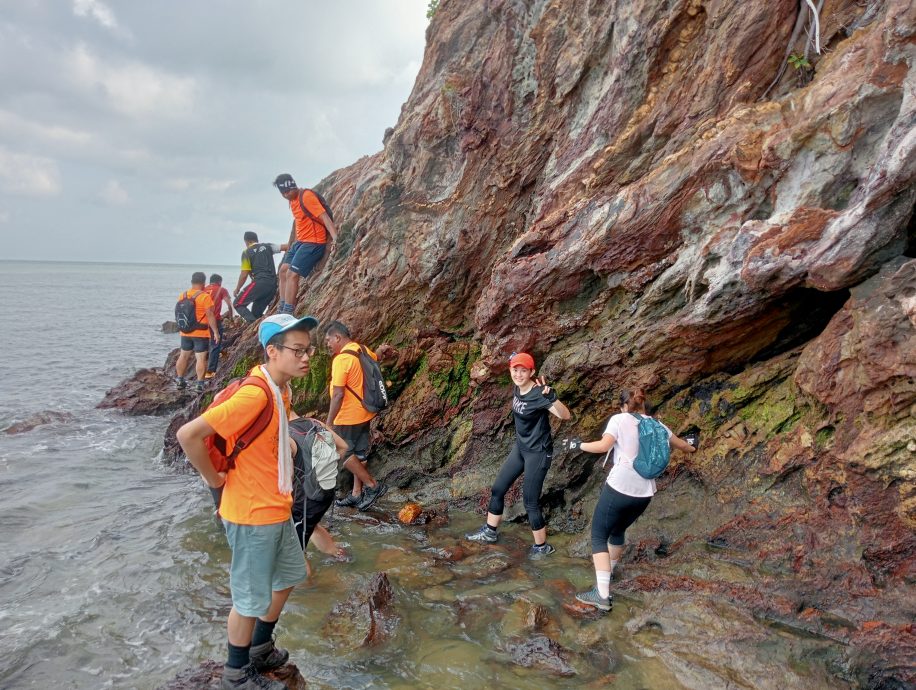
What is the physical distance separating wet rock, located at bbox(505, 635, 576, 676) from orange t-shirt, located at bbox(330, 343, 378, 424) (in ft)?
14.3

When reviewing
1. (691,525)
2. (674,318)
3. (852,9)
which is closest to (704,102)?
(852,9)

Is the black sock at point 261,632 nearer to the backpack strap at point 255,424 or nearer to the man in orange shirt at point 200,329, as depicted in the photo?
the backpack strap at point 255,424

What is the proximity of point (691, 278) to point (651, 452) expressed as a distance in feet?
7.82

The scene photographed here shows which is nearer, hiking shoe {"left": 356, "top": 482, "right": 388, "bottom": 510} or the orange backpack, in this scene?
the orange backpack

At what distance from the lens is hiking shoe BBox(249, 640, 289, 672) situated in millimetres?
4176

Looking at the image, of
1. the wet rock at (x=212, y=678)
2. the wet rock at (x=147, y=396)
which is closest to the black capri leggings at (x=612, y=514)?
the wet rock at (x=212, y=678)

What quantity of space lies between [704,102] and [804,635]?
21.1 ft

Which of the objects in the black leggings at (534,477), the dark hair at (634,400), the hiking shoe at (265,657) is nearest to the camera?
the hiking shoe at (265,657)

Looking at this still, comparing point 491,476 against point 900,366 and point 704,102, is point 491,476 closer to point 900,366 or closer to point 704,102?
point 900,366

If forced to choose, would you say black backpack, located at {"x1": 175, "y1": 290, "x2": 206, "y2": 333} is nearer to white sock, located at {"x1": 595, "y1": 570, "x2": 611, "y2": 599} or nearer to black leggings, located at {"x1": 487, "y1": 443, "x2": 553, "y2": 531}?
black leggings, located at {"x1": 487, "y1": 443, "x2": 553, "y2": 531}

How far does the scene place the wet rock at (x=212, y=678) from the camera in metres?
4.18

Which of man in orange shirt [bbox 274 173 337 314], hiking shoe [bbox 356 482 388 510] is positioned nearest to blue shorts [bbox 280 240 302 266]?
man in orange shirt [bbox 274 173 337 314]

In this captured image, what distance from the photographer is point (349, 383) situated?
8266 mm

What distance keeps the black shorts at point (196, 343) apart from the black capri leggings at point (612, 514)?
12.8 m
